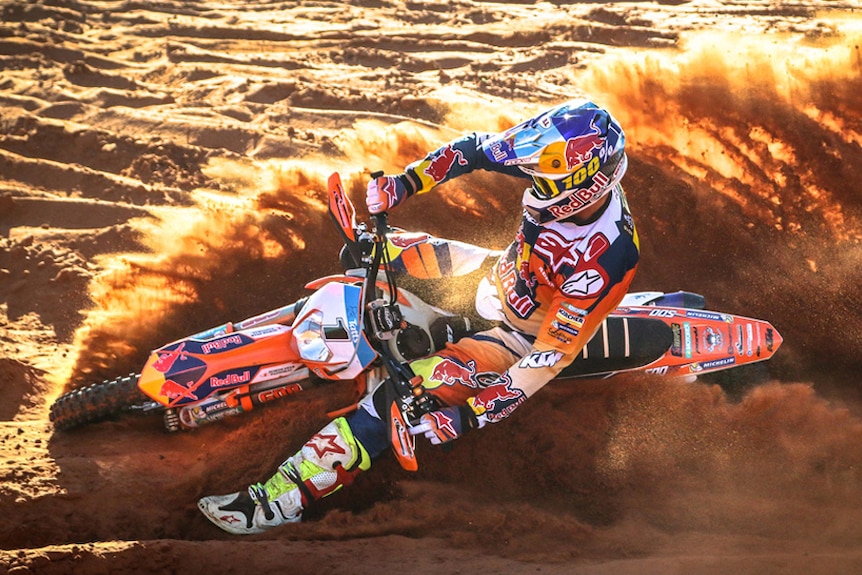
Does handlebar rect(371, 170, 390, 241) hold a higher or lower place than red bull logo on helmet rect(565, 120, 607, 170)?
lower

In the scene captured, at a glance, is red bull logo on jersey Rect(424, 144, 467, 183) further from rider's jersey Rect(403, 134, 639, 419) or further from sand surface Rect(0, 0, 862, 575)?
sand surface Rect(0, 0, 862, 575)

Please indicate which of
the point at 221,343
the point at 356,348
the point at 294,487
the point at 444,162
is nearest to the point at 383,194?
the point at 444,162

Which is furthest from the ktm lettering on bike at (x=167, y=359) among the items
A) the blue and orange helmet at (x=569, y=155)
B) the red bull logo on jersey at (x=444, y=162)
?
the blue and orange helmet at (x=569, y=155)

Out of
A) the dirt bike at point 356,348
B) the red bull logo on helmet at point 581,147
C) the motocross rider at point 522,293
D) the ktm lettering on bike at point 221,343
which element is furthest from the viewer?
the ktm lettering on bike at point 221,343

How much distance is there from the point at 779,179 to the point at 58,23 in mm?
9133

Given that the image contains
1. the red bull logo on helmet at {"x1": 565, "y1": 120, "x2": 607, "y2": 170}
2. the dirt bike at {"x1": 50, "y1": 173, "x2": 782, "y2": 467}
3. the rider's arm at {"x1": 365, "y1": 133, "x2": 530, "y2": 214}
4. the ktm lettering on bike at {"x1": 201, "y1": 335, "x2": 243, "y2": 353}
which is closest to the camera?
the red bull logo on helmet at {"x1": 565, "y1": 120, "x2": 607, "y2": 170}

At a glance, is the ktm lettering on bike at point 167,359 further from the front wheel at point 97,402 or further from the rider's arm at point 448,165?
the rider's arm at point 448,165

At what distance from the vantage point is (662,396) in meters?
5.06

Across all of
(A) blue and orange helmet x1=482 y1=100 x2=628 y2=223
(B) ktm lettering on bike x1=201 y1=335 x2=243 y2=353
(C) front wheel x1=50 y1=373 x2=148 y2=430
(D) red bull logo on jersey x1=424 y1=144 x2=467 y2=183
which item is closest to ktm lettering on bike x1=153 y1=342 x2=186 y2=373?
(B) ktm lettering on bike x1=201 y1=335 x2=243 y2=353

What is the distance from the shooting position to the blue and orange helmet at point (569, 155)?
3848 millimetres

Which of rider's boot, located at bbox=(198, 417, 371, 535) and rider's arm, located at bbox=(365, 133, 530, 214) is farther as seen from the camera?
rider's arm, located at bbox=(365, 133, 530, 214)

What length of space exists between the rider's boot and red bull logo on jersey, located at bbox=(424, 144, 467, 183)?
1.54 metres

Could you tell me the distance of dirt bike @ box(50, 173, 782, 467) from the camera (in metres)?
4.12

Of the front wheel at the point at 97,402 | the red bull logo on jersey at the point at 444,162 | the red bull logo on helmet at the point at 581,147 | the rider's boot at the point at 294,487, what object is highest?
the red bull logo on helmet at the point at 581,147
